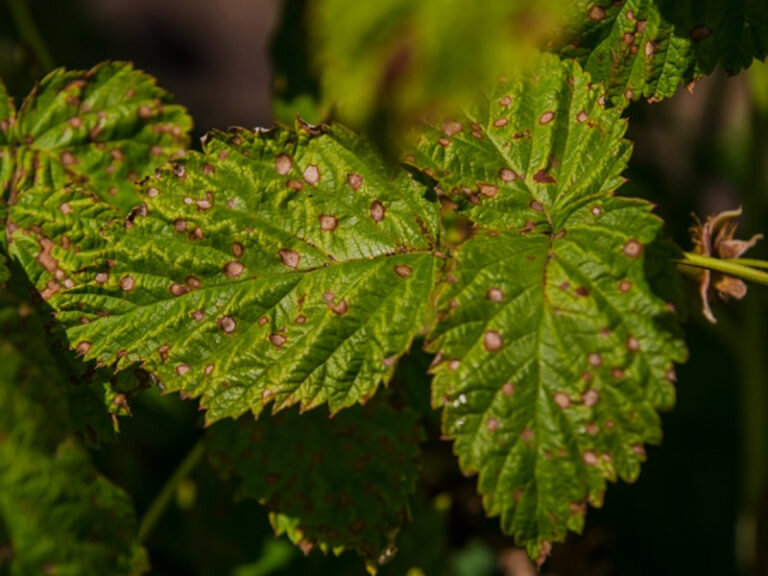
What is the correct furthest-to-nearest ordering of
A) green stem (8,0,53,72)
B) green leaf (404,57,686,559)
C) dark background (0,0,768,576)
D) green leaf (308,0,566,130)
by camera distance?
dark background (0,0,768,576) → green stem (8,0,53,72) → green leaf (404,57,686,559) → green leaf (308,0,566,130)

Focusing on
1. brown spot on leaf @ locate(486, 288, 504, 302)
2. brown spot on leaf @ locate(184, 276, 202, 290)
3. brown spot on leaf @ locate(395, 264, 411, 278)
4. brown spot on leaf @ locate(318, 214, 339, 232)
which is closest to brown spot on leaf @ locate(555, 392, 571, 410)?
brown spot on leaf @ locate(486, 288, 504, 302)

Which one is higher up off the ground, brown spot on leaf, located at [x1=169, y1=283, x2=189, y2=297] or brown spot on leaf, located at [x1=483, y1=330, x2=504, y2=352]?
brown spot on leaf, located at [x1=169, y1=283, x2=189, y2=297]

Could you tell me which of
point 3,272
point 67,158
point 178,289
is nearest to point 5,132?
point 67,158

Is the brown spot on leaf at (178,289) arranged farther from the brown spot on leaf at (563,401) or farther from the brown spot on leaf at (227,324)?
the brown spot on leaf at (563,401)

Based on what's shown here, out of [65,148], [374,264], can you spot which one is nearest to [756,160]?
[374,264]

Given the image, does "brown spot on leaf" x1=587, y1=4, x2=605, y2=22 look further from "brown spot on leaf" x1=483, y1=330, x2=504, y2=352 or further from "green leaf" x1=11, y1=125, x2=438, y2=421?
"brown spot on leaf" x1=483, y1=330, x2=504, y2=352

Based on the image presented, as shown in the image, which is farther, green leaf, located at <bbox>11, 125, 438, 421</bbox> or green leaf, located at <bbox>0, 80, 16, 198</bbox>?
green leaf, located at <bbox>0, 80, 16, 198</bbox>

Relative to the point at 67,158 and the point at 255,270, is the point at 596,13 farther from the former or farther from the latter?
the point at 67,158

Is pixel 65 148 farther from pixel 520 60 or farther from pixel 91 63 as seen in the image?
pixel 91 63
